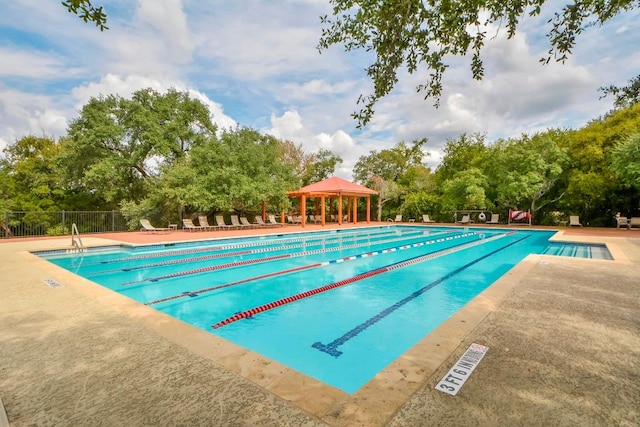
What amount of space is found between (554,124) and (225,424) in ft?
83.1

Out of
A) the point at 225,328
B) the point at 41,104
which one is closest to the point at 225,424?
the point at 225,328

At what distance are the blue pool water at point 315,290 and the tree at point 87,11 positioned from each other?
3.29 m

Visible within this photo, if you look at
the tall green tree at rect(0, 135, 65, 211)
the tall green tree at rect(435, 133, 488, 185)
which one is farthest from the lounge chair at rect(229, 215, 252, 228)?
the tall green tree at rect(435, 133, 488, 185)

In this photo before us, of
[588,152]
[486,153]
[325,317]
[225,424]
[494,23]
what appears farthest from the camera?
[486,153]

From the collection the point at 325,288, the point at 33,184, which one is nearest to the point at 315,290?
the point at 325,288

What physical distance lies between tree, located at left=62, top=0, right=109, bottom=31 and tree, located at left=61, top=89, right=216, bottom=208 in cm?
1777

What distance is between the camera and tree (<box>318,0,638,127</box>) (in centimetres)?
267

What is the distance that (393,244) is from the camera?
12.8 m

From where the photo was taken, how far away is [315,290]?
5.88m

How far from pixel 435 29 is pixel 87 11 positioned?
2716 mm

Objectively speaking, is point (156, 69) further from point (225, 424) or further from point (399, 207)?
point (399, 207)

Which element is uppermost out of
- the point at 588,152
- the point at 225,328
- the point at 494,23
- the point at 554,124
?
the point at 554,124

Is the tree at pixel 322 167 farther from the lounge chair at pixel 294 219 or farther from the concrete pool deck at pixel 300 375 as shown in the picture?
the concrete pool deck at pixel 300 375

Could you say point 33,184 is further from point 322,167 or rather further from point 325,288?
point 325,288
